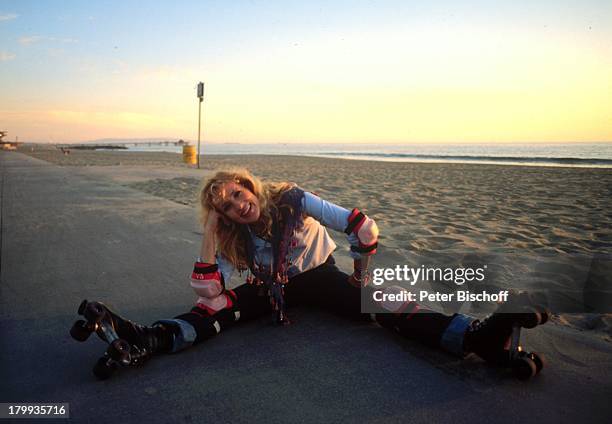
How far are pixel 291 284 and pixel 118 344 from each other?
3.47ft

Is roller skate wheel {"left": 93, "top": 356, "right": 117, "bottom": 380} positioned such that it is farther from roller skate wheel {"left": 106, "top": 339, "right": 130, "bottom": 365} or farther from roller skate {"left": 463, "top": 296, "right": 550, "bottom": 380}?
roller skate {"left": 463, "top": 296, "right": 550, "bottom": 380}

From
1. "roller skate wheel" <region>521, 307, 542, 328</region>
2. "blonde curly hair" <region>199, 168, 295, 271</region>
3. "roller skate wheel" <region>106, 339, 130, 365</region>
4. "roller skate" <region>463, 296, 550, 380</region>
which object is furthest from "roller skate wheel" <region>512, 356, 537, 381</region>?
"roller skate wheel" <region>106, 339, 130, 365</region>

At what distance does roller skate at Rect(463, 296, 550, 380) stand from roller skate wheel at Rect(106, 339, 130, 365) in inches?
62.5

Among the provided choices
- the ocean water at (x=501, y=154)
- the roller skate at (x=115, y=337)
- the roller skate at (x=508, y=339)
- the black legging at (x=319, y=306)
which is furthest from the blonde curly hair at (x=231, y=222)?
the ocean water at (x=501, y=154)

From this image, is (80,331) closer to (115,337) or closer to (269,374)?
(115,337)

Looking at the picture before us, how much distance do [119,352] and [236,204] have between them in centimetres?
91

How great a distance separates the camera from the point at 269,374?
187cm

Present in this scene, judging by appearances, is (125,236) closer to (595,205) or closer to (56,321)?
(56,321)

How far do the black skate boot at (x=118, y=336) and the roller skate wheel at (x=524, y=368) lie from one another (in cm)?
164

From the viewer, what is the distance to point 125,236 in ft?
14.5

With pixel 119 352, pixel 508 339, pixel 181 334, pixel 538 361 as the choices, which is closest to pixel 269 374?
pixel 181 334

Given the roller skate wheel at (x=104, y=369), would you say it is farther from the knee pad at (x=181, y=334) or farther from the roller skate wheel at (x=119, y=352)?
the knee pad at (x=181, y=334)

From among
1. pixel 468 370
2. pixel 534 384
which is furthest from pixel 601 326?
pixel 468 370

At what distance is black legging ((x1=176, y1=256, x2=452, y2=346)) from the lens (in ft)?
→ 6.77
